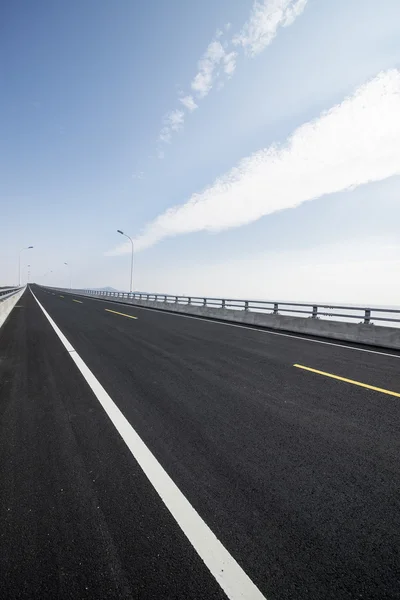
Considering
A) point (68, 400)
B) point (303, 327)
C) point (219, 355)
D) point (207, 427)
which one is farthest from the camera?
point (303, 327)

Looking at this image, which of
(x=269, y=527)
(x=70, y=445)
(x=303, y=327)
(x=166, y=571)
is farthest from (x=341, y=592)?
(x=303, y=327)

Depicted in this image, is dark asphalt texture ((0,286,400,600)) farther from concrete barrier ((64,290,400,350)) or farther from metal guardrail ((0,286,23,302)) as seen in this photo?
metal guardrail ((0,286,23,302))

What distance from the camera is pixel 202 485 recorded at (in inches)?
102

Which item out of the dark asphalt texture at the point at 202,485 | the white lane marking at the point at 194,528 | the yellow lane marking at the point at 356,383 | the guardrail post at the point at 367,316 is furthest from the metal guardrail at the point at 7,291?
the guardrail post at the point at 367,316

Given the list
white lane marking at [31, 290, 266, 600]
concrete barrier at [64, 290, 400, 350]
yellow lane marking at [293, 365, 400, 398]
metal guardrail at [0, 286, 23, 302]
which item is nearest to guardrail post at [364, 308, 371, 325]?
concrete barrier at [64, 290, 400, 350]

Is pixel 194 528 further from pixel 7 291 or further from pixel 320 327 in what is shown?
pixel 7 291

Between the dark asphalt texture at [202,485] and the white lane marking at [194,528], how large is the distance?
5cm

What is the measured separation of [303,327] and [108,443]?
36.5 feet

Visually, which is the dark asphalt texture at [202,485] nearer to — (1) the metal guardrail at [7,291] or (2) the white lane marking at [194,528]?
(2) the white lane marking at [194,528]

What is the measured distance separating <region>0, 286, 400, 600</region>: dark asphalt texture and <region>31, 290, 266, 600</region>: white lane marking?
5cm

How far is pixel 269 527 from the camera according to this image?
2.15 m

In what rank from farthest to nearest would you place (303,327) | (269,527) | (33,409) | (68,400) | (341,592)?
(303,327) → (68,400) → (33,409) → (269,527) → (341,592)

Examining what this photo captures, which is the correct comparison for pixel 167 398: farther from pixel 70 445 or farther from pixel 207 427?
pixel 70 445

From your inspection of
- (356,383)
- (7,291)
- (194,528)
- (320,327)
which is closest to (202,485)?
(194,528)
